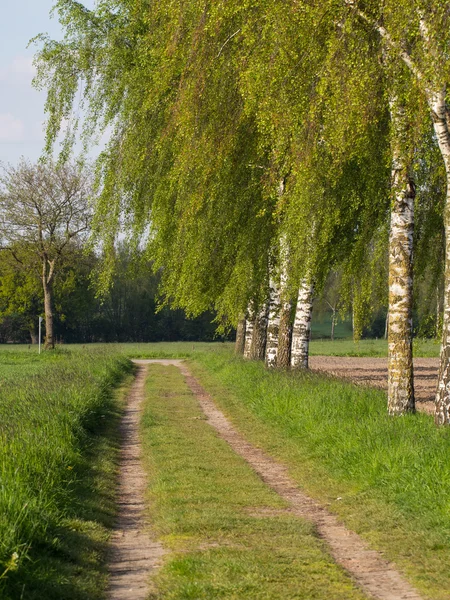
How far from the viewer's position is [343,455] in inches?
435

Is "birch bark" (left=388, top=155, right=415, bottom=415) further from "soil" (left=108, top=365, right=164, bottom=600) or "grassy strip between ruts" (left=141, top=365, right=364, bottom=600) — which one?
"soil" (left=108, top=365, right=164, bottom=600)

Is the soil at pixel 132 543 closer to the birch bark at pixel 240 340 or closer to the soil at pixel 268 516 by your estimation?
the soil at pixel 268 516

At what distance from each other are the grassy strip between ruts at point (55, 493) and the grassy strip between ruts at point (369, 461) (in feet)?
8.25

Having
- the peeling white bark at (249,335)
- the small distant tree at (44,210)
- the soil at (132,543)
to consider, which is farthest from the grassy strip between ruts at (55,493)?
the small distant tree at (44,210)

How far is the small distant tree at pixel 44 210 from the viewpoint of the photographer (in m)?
47.9

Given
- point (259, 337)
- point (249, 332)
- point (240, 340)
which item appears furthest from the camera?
point (240, 340)

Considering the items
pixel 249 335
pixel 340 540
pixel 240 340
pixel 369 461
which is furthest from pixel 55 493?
pixel 240 340

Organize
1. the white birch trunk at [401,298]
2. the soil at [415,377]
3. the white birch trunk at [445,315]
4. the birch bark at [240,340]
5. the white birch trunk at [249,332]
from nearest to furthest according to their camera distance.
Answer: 1. the white birch trunk at [445,315]
2. the white birch trunk at [401,298]
3. the soil at [415,377]
4. the white birch trunk at [249,332]
5. the birch bark at [240,340]

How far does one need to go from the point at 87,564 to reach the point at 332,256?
11.7m

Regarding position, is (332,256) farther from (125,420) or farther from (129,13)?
(129,13)

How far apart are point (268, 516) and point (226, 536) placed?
1039mm

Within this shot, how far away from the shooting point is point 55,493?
27.9ft

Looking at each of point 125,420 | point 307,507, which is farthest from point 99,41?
point 307,507

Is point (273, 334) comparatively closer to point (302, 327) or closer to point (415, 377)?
point (302, 327)
